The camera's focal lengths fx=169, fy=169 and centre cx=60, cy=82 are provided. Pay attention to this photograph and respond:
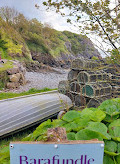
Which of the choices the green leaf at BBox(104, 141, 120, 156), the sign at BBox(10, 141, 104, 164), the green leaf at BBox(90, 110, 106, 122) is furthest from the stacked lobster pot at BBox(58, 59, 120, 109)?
the sign at BBox(10, 141, 104, 164)

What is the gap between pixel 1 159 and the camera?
38.7 inches

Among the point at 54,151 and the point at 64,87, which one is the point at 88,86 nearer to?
the point at 64,87

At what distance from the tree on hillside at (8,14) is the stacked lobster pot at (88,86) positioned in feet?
54.5

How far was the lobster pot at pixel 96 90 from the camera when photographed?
4121mm

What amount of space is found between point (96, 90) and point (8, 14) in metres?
18.4

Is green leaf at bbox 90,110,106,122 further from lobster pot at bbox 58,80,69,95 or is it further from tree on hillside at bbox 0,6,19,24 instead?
tree on hillside at bbox 0,6,19,24

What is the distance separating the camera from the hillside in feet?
51.9

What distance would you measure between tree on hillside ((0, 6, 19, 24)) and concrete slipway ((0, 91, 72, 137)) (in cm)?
1752

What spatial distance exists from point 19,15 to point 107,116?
2147cm

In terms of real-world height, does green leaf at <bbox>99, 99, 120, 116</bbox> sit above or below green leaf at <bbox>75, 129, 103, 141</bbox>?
above

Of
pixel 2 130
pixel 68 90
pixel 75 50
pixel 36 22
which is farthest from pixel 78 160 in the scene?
pixel 75 50

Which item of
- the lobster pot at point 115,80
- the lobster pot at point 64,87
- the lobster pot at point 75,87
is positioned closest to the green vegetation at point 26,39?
the lobster pot at point 64,87

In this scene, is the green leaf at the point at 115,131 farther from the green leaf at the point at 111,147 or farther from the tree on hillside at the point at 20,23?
Answer: the tree on hillside at the point at 20,23

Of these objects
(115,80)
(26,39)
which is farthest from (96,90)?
(26,39)
